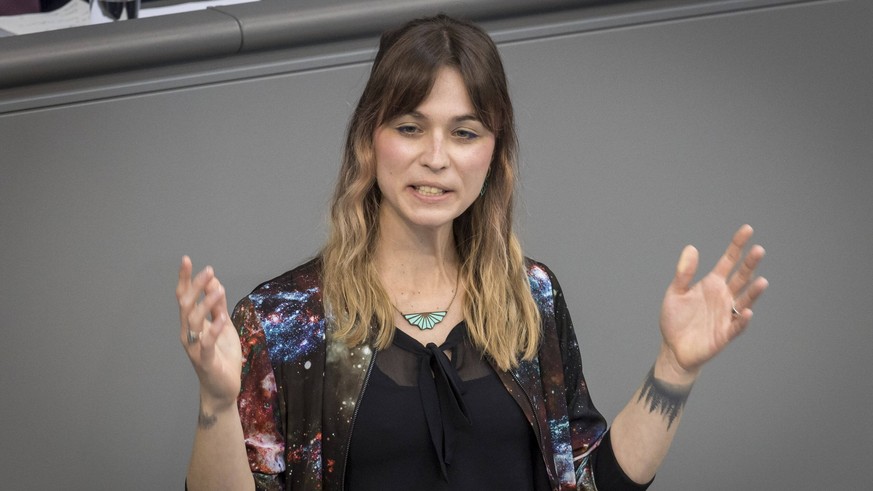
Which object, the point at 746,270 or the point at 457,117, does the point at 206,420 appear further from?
the point at 746,270

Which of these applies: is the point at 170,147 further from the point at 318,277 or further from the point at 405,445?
the point at 405,445

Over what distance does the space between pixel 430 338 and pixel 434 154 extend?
0.29 meters

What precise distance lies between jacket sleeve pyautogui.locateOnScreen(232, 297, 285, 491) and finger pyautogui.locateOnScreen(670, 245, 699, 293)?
0.63m

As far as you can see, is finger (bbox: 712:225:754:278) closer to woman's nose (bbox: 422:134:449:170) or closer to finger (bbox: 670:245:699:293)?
finger (bbox: 670:245:699:293)

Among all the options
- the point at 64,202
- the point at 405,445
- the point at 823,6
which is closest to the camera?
the point at 405,445

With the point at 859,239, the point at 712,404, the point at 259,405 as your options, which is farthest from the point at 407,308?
the point at 859,239

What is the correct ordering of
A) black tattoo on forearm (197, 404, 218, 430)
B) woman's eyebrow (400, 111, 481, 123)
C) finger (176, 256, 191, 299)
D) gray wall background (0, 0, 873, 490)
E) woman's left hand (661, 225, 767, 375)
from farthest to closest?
gray wall background (0, 0, 873, 490), woman's eyebrow (400, 111, 481, 123), woman's left hand (661, 225, 767, 375), black tattoo on forearm (197, 404, 218, 430), finger (176, 256, 191, 299)

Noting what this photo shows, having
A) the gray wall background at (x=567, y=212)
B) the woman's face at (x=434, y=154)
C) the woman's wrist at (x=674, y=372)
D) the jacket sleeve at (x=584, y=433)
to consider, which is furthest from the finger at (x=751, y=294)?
the gray wall background at (x=567, y=212)

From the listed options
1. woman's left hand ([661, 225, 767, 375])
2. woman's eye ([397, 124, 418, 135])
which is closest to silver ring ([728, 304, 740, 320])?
woman's left hand ([661, 225, 767, 375])

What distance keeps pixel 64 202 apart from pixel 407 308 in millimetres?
715

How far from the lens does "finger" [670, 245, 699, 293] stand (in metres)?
2.06

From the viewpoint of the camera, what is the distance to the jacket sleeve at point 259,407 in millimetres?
2131

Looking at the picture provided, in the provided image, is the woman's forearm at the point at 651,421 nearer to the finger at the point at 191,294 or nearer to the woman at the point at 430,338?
the woman at the point at 430,338

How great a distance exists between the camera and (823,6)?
9.84 feet
